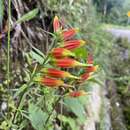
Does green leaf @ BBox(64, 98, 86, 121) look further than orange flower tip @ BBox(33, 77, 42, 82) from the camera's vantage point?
Yes

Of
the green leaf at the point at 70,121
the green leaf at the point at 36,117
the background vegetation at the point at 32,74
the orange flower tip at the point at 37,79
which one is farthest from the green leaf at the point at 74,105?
the green leaf at the point at 70,121

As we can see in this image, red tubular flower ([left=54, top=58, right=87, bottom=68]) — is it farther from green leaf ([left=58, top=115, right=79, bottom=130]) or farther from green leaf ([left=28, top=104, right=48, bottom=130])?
green leaf ([left=58, top=115, right=79, bottom=130])

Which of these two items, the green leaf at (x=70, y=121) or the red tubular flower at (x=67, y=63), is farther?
the green leaf at (x=70, y=121)

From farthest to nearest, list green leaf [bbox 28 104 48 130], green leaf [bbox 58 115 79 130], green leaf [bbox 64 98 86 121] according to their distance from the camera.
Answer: green leaf [bbox 58 115 79 130], green leaf [bbox 64 98 86 121], green leaf [bbox 28 104 48 130]

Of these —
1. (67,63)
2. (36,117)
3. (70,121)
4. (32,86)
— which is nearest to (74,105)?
(36,117)

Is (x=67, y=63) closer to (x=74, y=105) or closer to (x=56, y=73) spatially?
→ (x=56, y=73)

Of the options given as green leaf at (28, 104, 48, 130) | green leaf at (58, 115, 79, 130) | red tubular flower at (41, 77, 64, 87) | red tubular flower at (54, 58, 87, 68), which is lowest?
green leaf at (58, 115, 79, 130)

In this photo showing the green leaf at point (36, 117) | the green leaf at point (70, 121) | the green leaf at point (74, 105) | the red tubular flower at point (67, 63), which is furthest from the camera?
the green leaf at point (70, 121)

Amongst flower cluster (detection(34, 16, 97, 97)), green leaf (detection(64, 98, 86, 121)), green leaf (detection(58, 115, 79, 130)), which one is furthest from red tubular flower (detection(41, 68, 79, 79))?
green leaf (detection(58, 115, 79, 130))

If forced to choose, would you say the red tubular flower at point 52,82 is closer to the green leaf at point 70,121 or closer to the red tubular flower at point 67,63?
the red tubular flower at point 67,63

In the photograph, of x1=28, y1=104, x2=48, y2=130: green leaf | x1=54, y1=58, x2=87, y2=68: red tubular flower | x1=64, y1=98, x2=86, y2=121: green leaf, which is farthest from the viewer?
x1=64, y1=98, x2=86, y2=121: green leaf
